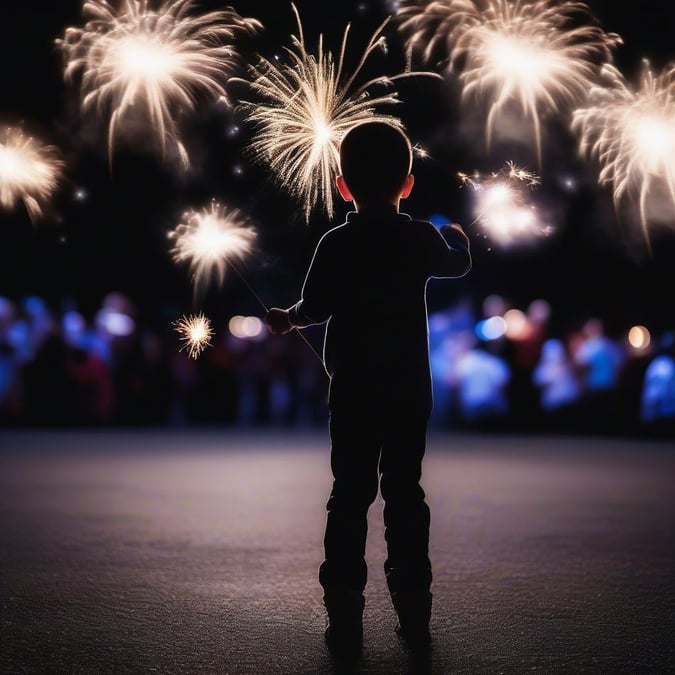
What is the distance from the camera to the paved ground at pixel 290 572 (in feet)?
11.1

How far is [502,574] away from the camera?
15.7 feet

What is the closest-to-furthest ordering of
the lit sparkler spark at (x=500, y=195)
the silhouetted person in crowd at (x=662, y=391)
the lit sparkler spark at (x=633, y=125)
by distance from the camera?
the lit sparkler spark at (x=500, y=195) → the lit sparkler spark at (x=633, y=125) → the silhouetted person in crowd at (x=662, y=391)

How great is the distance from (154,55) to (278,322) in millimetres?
3912

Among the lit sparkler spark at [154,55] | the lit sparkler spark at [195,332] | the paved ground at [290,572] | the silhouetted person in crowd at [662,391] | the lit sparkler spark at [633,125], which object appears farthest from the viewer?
the silhouetted person in crowd at [662,391]

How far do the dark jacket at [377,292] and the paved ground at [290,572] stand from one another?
107 centimetres

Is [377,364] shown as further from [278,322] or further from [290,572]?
[290,572]

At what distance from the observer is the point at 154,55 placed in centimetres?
704

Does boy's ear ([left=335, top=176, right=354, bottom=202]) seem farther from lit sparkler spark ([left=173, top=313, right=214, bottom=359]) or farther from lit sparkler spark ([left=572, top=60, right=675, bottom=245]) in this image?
lit sparkler spark ([left=572, top=60, right=675, bottom=245])

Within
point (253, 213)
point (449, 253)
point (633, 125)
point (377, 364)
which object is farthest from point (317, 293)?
point (253, 213)

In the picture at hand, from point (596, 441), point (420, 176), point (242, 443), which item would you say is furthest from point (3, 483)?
point (420, 176)

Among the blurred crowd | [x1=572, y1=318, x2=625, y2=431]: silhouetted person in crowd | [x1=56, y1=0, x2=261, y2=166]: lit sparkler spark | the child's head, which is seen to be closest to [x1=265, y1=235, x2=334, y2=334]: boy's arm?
the child's head

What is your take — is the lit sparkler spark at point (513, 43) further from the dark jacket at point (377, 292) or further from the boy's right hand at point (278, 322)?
the boy's right hand at point (278, 322)

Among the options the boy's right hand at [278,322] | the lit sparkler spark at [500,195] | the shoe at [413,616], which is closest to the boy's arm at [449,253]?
the boy's right hand at [278,322]

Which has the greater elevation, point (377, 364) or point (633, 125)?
point (633, 125)
